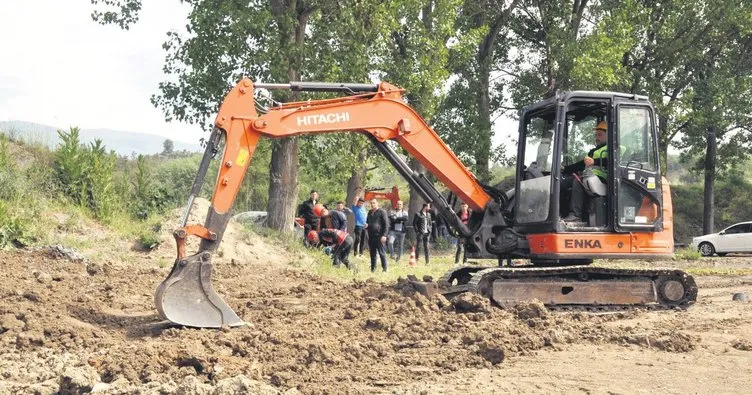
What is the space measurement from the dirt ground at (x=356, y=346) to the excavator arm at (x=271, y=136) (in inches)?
18.3

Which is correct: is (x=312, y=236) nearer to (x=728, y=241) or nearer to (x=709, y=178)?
(x=728, y=241)

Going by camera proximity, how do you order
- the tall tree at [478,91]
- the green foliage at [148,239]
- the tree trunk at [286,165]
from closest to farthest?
the green foliage at [148,239]
the tree trunk at [286,165]
the tall tree at [478,91]

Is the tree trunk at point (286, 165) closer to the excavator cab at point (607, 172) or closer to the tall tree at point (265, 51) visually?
the tall tree at point (265, 51)

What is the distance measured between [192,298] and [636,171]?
19.0 ft

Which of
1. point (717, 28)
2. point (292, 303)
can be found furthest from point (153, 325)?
point (717, 28)

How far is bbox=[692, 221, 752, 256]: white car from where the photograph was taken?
30.2 m

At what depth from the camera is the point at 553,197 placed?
1066cm

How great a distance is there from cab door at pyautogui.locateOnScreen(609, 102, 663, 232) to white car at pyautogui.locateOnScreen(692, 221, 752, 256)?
69.8 ft

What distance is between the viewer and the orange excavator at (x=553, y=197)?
10.6m

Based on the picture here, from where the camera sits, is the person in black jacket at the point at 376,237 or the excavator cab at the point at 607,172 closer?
the excavator cab at the point at 607,172

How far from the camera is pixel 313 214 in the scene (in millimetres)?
20047

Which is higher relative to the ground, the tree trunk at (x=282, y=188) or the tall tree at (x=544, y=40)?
the tall tree at (x=544, y=40)

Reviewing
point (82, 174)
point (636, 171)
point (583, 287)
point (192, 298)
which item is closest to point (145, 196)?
point (82, 174)

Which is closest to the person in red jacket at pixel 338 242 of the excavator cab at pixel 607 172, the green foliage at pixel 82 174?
the green foliage at pixel 82 174
